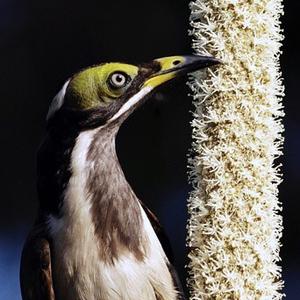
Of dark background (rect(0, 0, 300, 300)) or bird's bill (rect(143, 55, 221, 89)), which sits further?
dark background (rect(0, 0, 300, 300))

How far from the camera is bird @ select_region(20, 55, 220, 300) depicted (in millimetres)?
1120

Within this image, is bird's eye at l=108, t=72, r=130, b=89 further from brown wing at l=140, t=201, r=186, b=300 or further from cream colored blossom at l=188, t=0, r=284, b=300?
brown wing at l=140, t=201, r=186, b=300

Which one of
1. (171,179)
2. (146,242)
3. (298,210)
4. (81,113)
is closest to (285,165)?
(298,210)

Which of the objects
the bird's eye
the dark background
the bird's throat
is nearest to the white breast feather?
the bird's throat

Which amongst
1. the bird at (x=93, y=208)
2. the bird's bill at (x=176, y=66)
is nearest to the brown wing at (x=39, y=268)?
the bird at (x=93, y=208)

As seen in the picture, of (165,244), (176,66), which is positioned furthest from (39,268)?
(176,66)

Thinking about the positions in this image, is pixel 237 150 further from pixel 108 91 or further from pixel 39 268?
pixel 39 268

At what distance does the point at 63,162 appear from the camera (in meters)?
1.16

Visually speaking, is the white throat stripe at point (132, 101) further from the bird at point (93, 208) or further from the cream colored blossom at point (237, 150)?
the cream colored blossom at point (237, 150)

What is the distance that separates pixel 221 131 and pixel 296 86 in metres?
0.94

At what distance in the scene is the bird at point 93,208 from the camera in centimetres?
112

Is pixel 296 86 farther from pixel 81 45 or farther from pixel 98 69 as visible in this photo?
pixel 98 69

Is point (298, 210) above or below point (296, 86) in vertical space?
below

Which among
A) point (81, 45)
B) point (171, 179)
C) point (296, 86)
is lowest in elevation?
point (171, 179)
